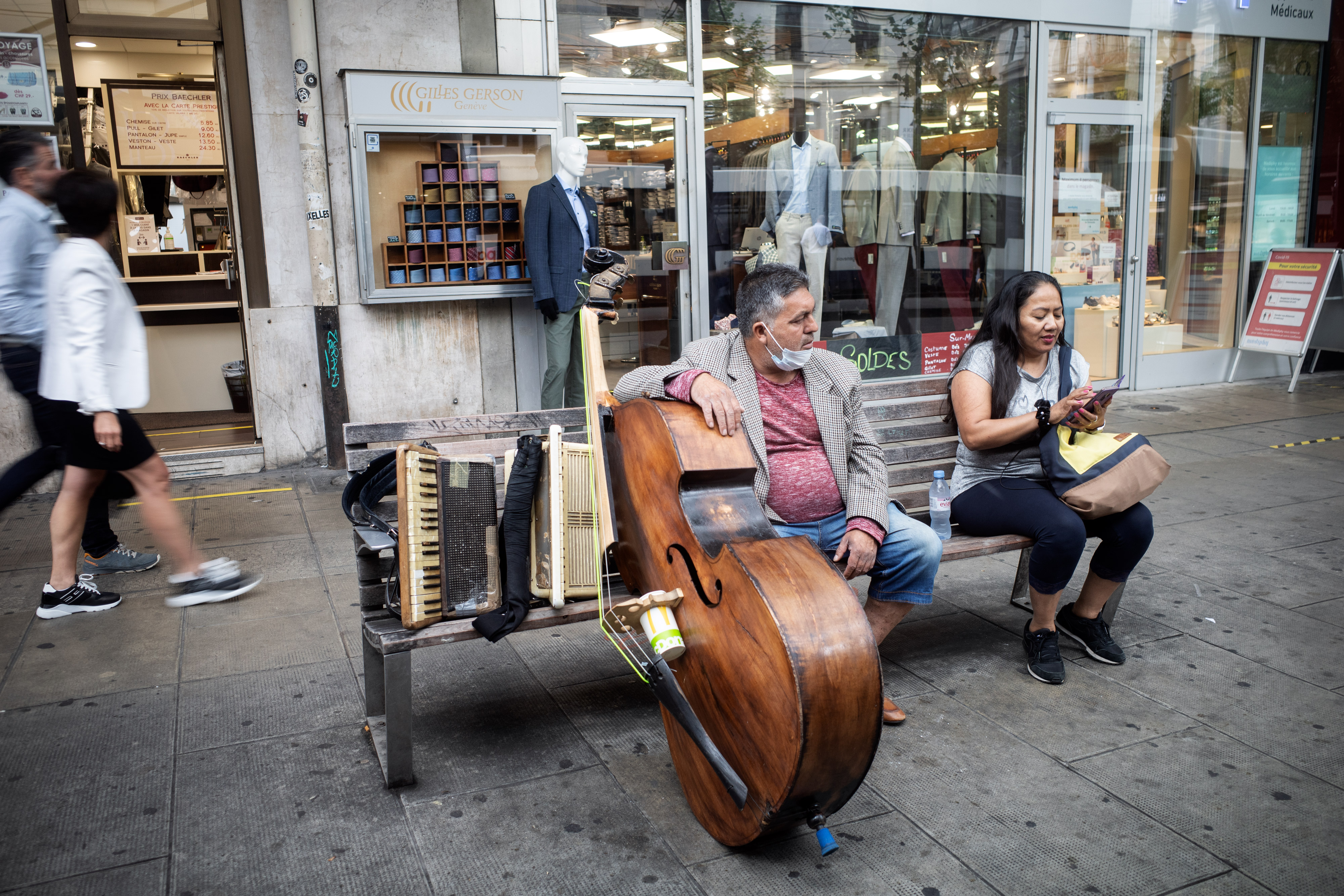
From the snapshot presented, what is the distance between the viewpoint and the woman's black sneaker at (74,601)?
3.95 m

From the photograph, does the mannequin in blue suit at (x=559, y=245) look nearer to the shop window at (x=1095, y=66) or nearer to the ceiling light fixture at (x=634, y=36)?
the ceiling light fixture at (x=634, y=36)

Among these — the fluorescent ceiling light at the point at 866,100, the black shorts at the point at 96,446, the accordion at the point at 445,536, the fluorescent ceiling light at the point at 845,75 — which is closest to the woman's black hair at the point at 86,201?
the black shorts at the point at 96,446

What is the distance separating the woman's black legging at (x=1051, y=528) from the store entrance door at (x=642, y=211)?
361 cm

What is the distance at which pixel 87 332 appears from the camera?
359 cm

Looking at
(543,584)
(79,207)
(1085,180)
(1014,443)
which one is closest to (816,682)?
(543,584)

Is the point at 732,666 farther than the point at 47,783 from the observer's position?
No

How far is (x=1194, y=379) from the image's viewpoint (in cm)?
931

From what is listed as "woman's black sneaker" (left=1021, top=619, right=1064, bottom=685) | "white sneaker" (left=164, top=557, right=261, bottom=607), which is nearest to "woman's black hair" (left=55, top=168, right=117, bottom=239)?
"white sneaker" (left=164, top=557, right=261, bottom=607)

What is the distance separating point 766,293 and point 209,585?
2669 mm

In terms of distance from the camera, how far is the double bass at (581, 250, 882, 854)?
6.44ft

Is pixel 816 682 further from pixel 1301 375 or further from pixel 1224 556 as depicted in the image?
pixel 1301 375

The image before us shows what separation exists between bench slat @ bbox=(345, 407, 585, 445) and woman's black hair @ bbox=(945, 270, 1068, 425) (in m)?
1.46

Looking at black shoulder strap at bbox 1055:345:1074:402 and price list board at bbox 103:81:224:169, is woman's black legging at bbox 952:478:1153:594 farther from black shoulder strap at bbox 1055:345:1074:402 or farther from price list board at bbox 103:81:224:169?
price list board at bbox 103:81:224:169

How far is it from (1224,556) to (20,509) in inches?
244
